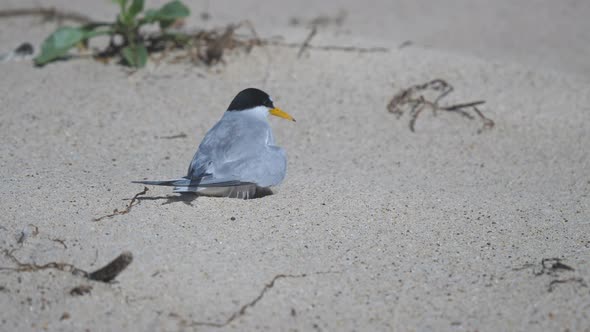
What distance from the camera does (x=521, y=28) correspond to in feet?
21.2

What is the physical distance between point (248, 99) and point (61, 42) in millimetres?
1906

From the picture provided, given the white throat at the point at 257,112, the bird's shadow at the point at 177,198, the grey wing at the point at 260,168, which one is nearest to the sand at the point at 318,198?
the bird's shadow at the point at 177,198

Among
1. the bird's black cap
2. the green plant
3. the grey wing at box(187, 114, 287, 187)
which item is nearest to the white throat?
the bird's black cap

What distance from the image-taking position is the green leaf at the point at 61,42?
15.6ft

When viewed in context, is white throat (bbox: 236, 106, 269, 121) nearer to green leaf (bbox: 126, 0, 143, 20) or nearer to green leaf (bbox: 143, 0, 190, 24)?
green leaf (bbox: 143, 0, 190, 24)

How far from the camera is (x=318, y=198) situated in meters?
3.34

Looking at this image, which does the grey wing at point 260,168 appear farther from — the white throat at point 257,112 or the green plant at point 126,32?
the green plant at point 126,32

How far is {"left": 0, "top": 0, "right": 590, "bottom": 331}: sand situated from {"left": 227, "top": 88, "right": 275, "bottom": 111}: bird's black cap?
42cm

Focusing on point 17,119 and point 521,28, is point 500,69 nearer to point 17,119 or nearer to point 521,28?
point 521,28

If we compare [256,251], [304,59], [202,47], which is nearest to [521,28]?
[304,59]

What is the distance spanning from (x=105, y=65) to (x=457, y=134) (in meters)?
2.52

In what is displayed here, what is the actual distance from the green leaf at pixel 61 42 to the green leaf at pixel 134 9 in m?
0.33

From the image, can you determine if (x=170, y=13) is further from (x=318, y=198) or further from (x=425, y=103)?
(x=318, y=198)

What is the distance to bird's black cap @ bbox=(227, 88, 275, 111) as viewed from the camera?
3562 mm
